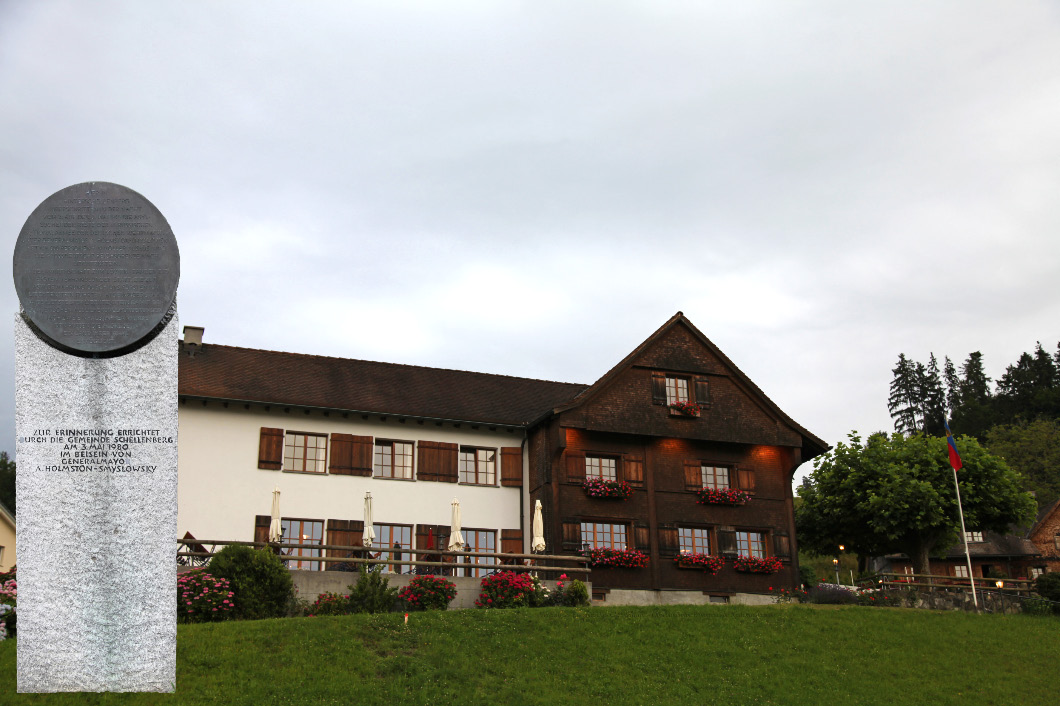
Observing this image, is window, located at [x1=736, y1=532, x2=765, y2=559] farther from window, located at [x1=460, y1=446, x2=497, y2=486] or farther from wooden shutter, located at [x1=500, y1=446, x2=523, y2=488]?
window, located at [x1=460, y1=446, x2=497, y2=486]

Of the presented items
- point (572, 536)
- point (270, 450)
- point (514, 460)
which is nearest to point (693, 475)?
A: point (572, 536)

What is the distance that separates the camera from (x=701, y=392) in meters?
35.8

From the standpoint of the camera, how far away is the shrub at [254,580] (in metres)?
23.8

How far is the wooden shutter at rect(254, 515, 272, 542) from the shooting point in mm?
31547

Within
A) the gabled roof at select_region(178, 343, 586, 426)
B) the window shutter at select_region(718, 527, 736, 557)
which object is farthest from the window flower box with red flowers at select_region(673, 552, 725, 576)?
the gabled roof at select_region(178, 343, 586, 426)

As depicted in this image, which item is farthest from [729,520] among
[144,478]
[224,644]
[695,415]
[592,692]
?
[144,478]

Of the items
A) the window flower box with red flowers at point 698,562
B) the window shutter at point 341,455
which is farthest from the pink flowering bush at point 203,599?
the window flower box with red flowers at point 698,562

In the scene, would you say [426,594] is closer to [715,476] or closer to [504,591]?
[504,591]

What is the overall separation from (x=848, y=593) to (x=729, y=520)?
4.67m

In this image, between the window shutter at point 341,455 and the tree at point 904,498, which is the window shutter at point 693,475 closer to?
the tree at point 904,498

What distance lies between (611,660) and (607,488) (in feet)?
38.9

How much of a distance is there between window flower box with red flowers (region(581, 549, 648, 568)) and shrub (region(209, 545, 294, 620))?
10963 millimetres

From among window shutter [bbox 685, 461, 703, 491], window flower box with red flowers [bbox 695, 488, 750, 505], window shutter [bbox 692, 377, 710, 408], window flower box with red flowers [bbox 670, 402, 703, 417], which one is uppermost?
window shutter [bbox 692, 377, 710, 408]

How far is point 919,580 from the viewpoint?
38094 millimetres
